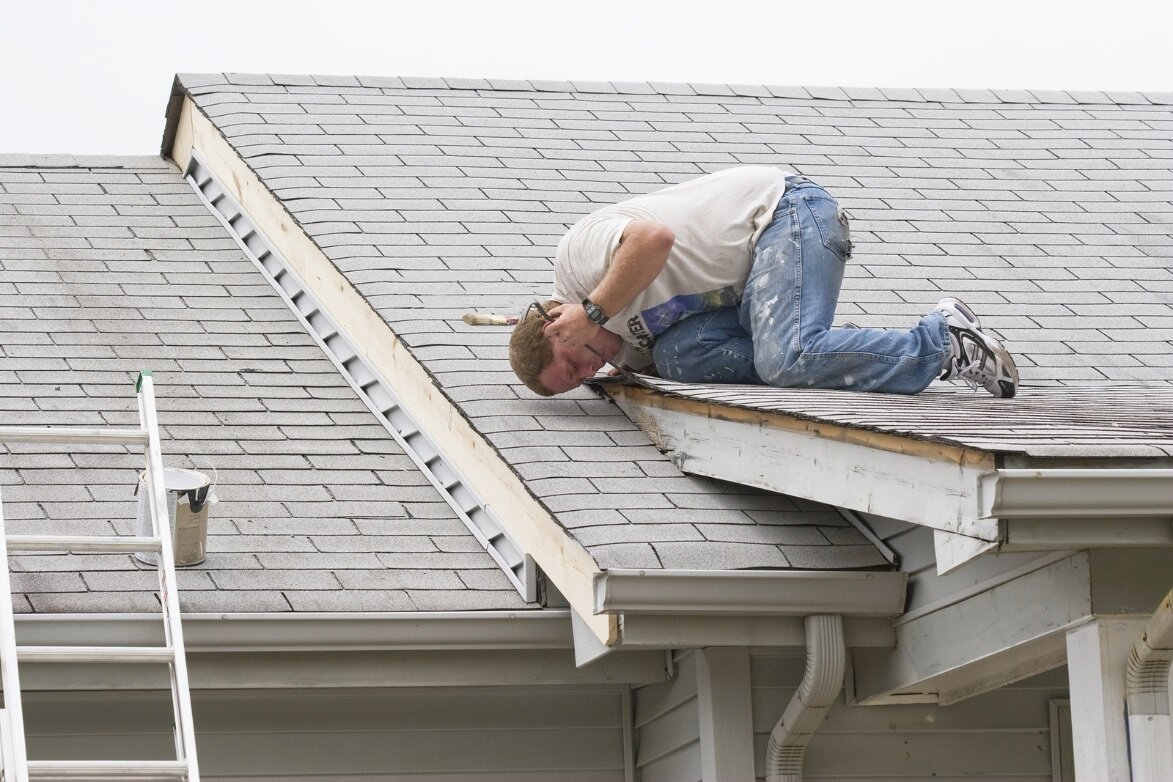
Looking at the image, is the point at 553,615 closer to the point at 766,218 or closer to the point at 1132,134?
the point at 766,218

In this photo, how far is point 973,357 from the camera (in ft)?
15.9

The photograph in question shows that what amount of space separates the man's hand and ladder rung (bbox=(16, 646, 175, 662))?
1601 millimetres

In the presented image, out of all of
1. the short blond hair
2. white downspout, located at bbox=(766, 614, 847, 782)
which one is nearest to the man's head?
the short blond hair

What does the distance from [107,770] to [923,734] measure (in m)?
2.68

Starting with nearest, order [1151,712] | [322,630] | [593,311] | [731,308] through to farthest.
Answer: [1151,712] < [322,630] < [593,311] < [731,308]

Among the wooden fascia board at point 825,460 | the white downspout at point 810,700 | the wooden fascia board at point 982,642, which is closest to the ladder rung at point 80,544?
the wooden fascia board at point 825,460

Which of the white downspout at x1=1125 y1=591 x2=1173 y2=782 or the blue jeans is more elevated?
the blue jeans

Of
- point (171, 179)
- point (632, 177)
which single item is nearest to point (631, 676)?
point (632, 177)

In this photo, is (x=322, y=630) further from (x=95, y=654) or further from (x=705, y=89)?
(x=705, y=89)

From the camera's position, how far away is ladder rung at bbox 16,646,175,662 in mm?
3902

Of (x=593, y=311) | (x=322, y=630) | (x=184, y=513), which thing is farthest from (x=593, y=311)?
(x=184, y=513)

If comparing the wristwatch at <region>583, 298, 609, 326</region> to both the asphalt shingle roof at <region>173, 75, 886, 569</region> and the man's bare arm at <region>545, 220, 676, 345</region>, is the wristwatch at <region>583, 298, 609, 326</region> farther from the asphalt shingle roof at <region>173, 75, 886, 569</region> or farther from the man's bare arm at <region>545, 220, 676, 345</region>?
the asphalt shingle roof at <region>173, 75, 886, 569</region>

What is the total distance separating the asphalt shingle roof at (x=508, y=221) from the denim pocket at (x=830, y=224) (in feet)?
2.83

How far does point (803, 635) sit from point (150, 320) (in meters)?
3.45
